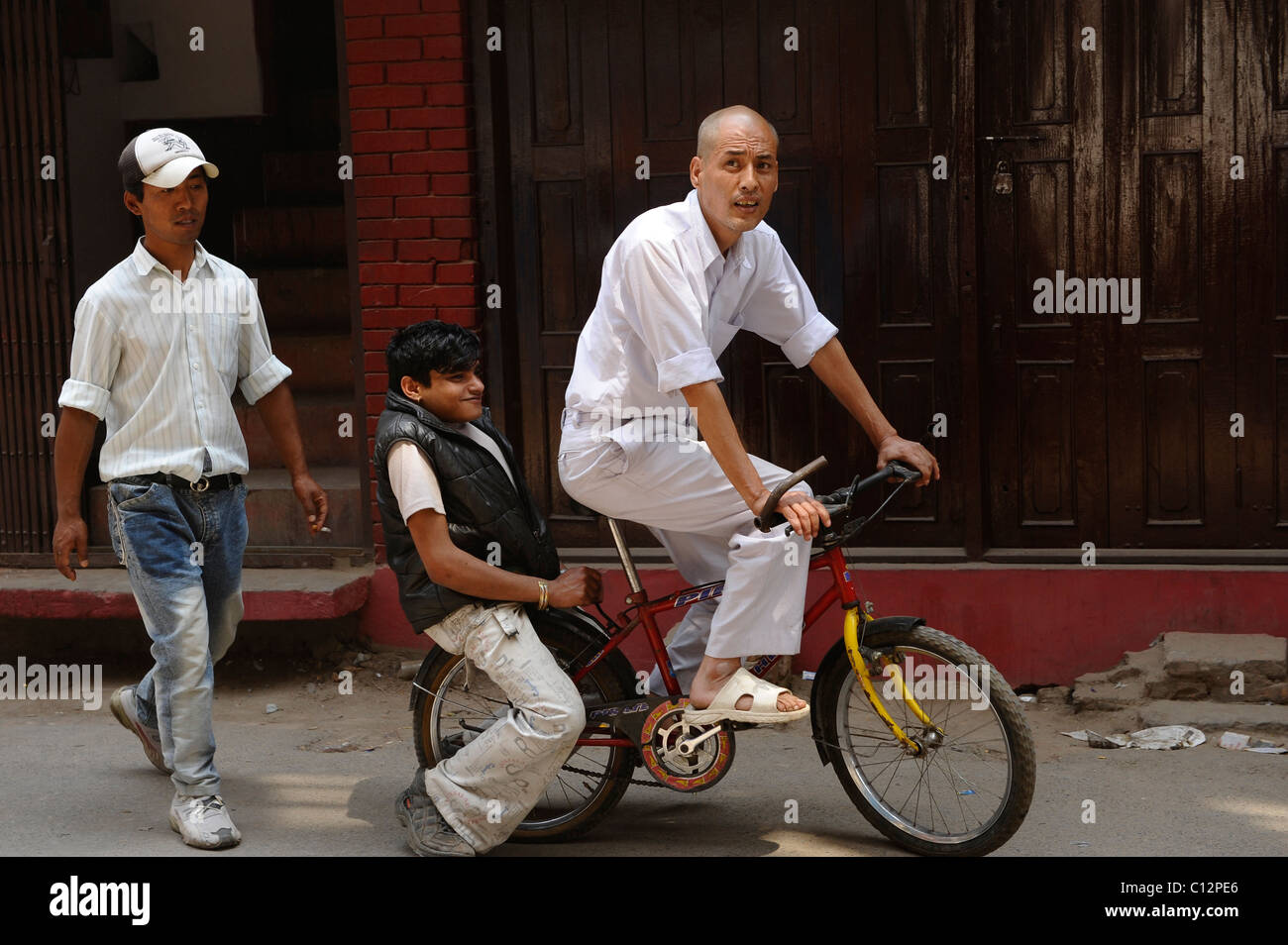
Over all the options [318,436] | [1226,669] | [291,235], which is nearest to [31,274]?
[318,436]

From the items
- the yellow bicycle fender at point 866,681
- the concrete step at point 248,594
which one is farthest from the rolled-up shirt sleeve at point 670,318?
the concrete step at point 248,594

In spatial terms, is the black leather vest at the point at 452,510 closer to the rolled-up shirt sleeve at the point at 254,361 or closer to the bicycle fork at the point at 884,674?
the rolled-up shirt sleeve at the point at 254,361

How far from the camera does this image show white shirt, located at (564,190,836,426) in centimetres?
429

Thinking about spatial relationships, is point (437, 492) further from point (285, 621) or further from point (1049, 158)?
point (1049, 158)

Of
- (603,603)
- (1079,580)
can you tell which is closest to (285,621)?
(603,603)

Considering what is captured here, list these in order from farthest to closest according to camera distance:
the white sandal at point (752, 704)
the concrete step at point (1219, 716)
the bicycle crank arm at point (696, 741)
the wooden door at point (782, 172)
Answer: the wooden door at point (782, 172) < the concrete step at point (1219, 716) < the bicycle crank arm at point (696, 741) < the white sandal at point (752, 704)

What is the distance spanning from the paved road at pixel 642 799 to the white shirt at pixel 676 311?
1.44 m

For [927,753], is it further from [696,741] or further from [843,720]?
[696,741]

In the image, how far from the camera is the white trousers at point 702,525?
171 inches

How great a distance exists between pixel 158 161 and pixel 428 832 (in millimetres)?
2244

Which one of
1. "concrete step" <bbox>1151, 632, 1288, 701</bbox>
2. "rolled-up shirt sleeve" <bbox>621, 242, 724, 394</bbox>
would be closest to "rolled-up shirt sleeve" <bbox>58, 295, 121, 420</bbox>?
"rolled-up shirt sleeve" <bbox>621, 242, 724, 394</bbox>

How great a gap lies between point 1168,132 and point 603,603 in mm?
3139

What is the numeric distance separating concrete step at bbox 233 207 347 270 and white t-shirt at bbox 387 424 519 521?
15.7 feet

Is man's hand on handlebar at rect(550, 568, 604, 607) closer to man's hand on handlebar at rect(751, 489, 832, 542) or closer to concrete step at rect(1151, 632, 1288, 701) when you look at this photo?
man's hand on handlebar at rect(751, 489, 832, 542)
